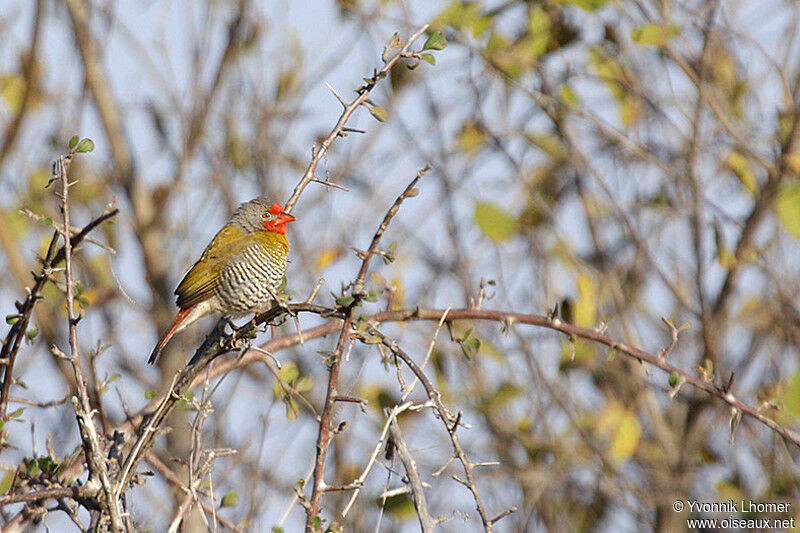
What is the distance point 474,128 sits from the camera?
624 centimetres

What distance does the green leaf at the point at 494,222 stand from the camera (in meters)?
Result: 5.00

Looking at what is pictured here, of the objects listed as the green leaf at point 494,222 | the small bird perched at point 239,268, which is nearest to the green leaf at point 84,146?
the small bird perched at point 239,268

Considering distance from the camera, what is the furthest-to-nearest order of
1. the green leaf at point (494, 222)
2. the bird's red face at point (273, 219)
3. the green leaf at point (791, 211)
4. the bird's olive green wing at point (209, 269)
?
1. the bird's red face at point (273, 219)
2. the green leaf at point (494, 222)
3. the bird's olive green wing at point (209, 269)
4. the green leaf at point (791, 211)

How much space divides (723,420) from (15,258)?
4151 mm

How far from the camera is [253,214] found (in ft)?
17.1

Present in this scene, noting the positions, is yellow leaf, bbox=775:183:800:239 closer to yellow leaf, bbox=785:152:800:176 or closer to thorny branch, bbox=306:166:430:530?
yellow leaf, bbox=785:152:800:176

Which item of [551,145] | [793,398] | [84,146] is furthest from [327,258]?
[84,146]

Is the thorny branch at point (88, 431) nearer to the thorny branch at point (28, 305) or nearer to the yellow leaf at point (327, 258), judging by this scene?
the thorny branch at point (28, 305)

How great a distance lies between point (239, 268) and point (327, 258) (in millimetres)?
794

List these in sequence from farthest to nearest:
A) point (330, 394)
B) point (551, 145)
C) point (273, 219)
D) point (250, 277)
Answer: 1. point (551, 145)
2. point (273, 219)
3. point (250, 277)
4. point (330, 394)

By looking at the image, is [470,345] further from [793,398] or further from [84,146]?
[793,398]

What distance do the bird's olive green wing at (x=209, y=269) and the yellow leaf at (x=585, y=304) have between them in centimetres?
Answer: 172

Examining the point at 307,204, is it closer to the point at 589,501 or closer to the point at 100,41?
the point at 100,41

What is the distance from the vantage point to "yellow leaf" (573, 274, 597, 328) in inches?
185
